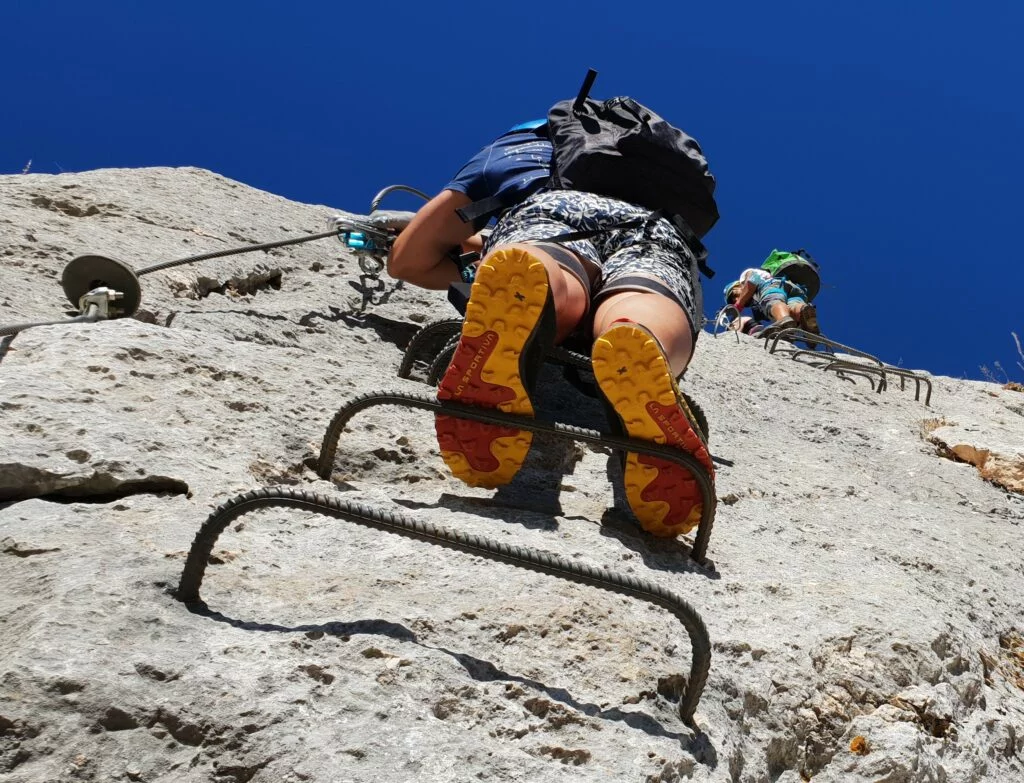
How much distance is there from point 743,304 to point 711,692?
21.4 ft

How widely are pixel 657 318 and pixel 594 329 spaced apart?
17 centimetres

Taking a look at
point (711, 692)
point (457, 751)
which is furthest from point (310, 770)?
point (711, 692)

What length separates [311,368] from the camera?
240 centimetres

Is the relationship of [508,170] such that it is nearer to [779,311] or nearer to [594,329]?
[594,329]

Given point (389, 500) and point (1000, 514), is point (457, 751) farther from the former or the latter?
point (1000, 514)

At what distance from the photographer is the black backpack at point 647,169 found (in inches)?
101

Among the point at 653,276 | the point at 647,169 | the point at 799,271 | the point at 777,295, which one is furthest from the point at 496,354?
the point at 799,271

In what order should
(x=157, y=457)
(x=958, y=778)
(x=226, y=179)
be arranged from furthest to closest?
(x=226, y=179) → (x=157, y=457) → (x=958, y=778)

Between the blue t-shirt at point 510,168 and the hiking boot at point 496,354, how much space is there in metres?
0.93

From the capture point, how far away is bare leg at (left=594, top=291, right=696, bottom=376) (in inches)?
79.2

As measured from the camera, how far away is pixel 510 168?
9.50 ft

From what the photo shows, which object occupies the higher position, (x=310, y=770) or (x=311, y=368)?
(x=311, y=368)

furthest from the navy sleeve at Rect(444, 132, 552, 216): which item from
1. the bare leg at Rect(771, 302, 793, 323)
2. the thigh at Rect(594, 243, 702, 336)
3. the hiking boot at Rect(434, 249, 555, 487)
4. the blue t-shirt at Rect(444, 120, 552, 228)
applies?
the bare leg at Rect(771, 302, 793, 323)

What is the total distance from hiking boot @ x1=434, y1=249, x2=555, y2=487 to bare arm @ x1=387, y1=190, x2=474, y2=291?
1131mm
